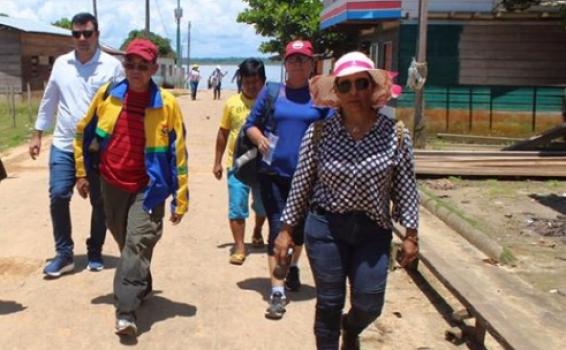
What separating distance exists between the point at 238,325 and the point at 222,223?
3298 millimetres

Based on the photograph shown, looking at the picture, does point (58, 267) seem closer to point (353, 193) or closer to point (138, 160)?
point (138, 160)

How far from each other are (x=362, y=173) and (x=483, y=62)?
15772mm

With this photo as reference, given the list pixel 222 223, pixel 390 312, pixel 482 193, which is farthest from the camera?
pixel 482 193

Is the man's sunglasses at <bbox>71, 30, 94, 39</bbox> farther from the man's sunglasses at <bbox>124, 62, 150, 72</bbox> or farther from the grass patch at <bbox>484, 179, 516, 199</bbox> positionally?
the grass patch at <bbox>484, 179, 516, 199</bbox>

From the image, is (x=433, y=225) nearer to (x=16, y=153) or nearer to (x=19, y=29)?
(x=16, y=153)

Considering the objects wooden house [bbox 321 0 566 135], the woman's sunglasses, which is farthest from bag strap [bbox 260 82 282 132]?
wooden house [bbox 321 0 566 135]

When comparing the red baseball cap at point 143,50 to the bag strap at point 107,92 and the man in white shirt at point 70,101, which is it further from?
the man in white shirt at point 70,101

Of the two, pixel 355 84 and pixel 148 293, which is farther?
pixel 148 293

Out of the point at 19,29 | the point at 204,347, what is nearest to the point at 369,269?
the point at 204,347

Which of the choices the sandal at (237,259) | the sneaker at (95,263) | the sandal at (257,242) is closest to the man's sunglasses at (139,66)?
the sneaker at (95,263)

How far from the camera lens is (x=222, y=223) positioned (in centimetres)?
814

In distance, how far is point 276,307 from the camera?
5.06 meters

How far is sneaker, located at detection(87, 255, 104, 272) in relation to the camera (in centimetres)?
602

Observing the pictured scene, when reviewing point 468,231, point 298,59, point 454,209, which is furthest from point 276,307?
point 454,209
